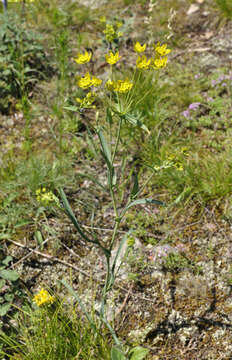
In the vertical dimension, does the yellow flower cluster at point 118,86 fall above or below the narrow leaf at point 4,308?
above

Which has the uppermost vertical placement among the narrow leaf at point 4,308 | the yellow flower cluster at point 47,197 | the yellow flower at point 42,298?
the yellow flower cluster at point 47,197

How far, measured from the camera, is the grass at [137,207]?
153cm

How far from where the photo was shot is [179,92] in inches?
98.7

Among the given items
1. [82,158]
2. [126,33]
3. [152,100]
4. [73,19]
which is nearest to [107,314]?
[82,158]

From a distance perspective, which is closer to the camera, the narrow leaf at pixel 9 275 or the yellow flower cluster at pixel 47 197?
the yellow flower cluster at pixel 47 197

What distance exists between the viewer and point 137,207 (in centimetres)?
206

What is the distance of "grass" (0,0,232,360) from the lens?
60.4 inches

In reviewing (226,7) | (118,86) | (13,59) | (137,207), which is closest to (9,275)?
(137,207)

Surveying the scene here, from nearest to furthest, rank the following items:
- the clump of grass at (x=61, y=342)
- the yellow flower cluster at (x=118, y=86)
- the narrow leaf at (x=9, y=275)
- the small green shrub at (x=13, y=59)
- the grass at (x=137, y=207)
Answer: the yellow flower cluster at (x=118, y=86), the clump of grass at (x=61, y=342), the grass at (x=137, y=207), the narrow leaf at (x=9, y=275), the small green shrub at (x=13, y=59)

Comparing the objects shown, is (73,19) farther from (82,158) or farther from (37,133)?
(82,158)

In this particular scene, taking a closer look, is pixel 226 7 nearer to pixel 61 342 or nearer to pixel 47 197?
pixel 47 197

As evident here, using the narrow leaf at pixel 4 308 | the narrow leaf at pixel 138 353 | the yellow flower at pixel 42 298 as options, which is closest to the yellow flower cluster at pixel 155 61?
the yellow flower at pixel 42 298

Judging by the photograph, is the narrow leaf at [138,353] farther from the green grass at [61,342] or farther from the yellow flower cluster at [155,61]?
the yellow flower cluster at [155,61]

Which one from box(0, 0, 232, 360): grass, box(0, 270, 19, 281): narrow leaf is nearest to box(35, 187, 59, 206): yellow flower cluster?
box(0, 0, 232, 360): grass
